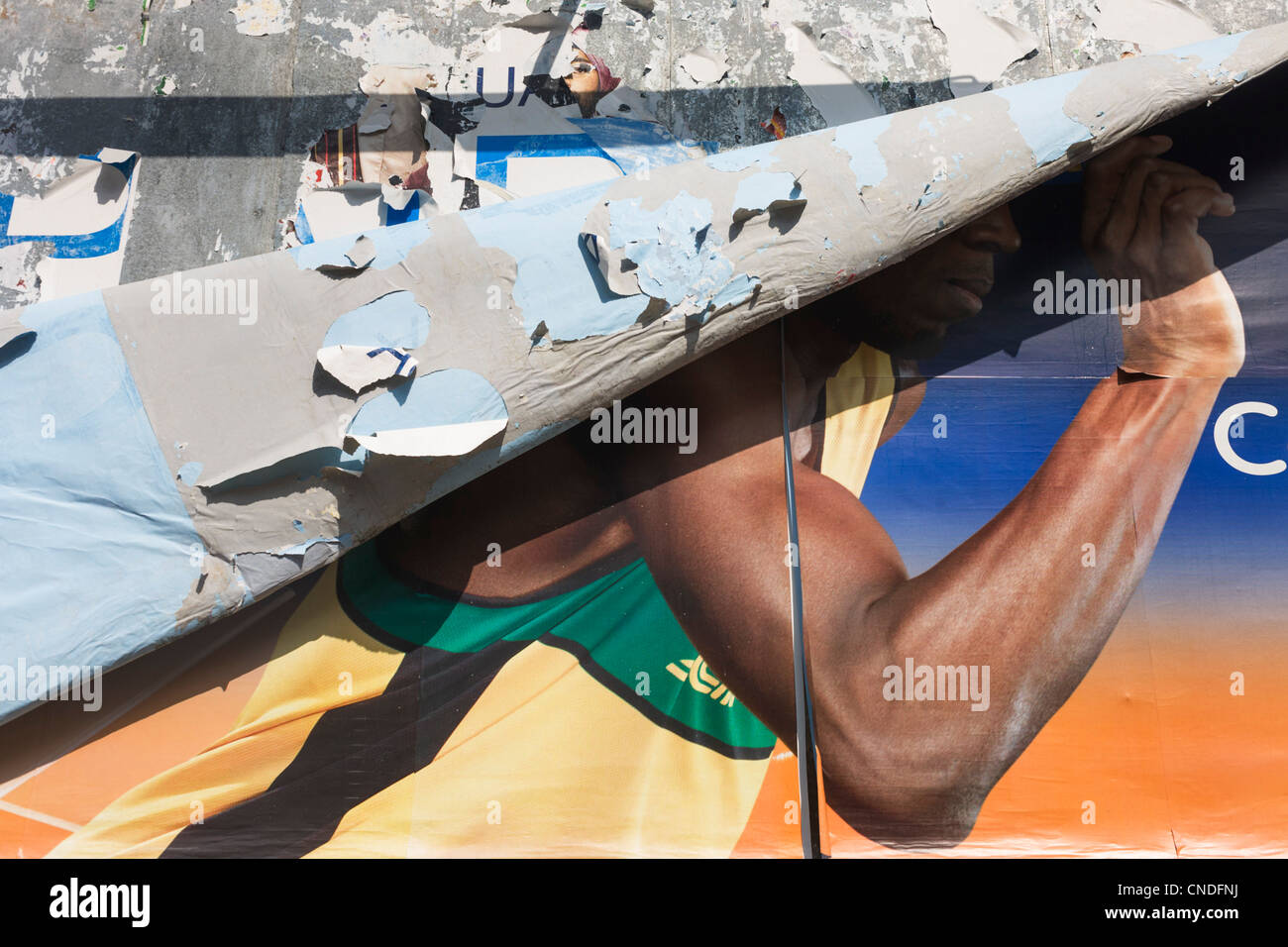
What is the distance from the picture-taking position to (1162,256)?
333 centimetres

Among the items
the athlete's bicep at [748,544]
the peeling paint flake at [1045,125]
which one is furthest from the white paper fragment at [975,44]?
the athlete's bicep at [748,544]

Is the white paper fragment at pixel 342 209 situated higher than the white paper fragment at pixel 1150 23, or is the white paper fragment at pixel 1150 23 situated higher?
the white paper fragment at pixel 1150 23

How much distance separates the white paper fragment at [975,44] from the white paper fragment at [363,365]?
2.32m

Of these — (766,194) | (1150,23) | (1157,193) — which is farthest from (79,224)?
(1150,23)

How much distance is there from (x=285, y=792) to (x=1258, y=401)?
3565 millimetres

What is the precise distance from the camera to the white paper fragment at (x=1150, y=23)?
3.50 meters

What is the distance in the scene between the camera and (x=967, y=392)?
10.6 feet

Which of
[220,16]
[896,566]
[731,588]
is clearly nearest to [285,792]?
[731,588]

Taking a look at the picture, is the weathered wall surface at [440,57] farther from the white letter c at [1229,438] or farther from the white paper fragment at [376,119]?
the white letter c at [1229,438]

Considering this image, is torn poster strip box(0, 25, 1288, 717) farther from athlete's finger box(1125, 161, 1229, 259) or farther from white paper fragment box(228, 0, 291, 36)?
white paper fragment box(228, 0, 291, 36)

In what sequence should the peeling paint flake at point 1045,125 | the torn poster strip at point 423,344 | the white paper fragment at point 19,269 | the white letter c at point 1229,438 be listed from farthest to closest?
the white paper fragment at point 19,269 → the white letter c at point 1229,438 → the peeling paint flake at point 1045,125 → the torn poster strip at point 423,344

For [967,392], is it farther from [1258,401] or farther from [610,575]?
[610,575]

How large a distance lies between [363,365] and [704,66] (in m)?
1.78

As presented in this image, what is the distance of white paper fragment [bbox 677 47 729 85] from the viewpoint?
11.4 ft
